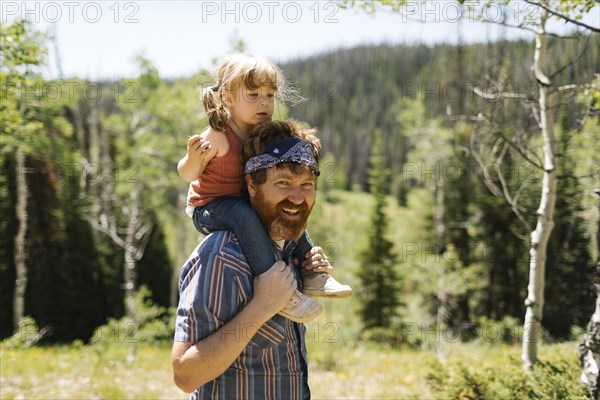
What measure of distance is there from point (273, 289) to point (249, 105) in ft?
2.77

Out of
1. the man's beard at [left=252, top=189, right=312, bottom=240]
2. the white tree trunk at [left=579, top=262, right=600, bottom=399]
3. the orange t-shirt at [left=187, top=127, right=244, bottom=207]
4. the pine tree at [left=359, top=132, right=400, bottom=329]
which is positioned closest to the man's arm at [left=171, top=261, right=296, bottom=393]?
the man's beard at [left=252, top=189, right=312, bottom=240]

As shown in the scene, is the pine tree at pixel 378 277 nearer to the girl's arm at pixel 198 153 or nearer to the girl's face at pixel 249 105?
the girl's face at pixel 249 105

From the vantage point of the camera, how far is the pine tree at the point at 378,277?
21.1 meters

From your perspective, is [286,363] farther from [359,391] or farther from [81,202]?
[81,202]

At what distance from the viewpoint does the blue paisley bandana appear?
193cm

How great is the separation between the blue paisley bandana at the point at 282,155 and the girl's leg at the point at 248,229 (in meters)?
0.18

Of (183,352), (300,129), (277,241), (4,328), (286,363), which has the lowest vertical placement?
(4,328)

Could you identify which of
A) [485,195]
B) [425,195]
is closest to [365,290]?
[425,195]

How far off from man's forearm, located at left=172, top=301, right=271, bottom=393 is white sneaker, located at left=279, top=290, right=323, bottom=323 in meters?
0.19

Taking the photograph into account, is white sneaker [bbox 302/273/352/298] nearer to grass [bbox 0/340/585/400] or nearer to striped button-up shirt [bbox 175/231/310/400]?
striped button-up shirt [bbox 175/231/310/400]

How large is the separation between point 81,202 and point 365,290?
43.5 feet

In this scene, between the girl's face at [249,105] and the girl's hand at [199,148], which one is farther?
the girl's face at [249,105]

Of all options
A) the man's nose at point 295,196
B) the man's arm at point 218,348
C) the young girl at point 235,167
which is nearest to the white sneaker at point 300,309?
the young girl at point 235,167

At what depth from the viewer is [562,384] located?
3.67 metres
